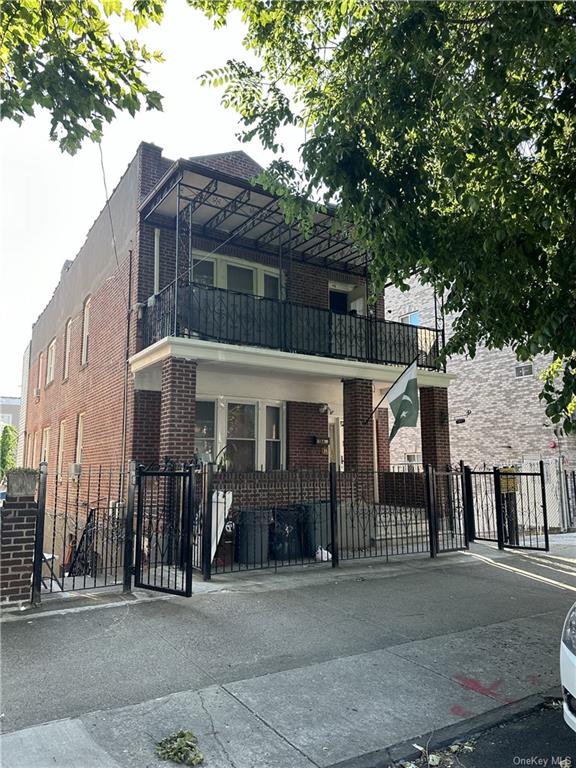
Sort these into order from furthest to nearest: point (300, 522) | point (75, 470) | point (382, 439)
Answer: point (382, 439), point (75, 470), point (300, 522)

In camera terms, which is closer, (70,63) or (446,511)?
(70,63)

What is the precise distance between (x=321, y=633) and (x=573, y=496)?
12196mm

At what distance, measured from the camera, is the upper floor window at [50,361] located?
19.2 metres

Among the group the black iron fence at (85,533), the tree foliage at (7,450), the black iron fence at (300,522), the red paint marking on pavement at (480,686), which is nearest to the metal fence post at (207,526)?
the black iron fence at (300,522)

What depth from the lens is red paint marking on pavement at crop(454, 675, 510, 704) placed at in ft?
13.9

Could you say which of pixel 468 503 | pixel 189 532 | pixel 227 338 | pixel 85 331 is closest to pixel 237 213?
pixel 227 338

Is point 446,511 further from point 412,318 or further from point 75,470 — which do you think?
point 412,318

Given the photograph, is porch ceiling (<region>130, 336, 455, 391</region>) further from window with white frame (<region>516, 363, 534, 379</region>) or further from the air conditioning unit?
window with white frame (<region>516, 363, 534, 379</region>)

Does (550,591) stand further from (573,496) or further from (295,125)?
(573,496)

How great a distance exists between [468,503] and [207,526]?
20.0 feet

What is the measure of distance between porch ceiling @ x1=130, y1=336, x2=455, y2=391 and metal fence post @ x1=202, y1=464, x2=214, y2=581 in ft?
7.70

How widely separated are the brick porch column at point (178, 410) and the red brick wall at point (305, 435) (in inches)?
138

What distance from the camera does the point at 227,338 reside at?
10016 mm

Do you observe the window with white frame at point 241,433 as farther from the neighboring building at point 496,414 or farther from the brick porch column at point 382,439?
the neighboring building at point 496,414
